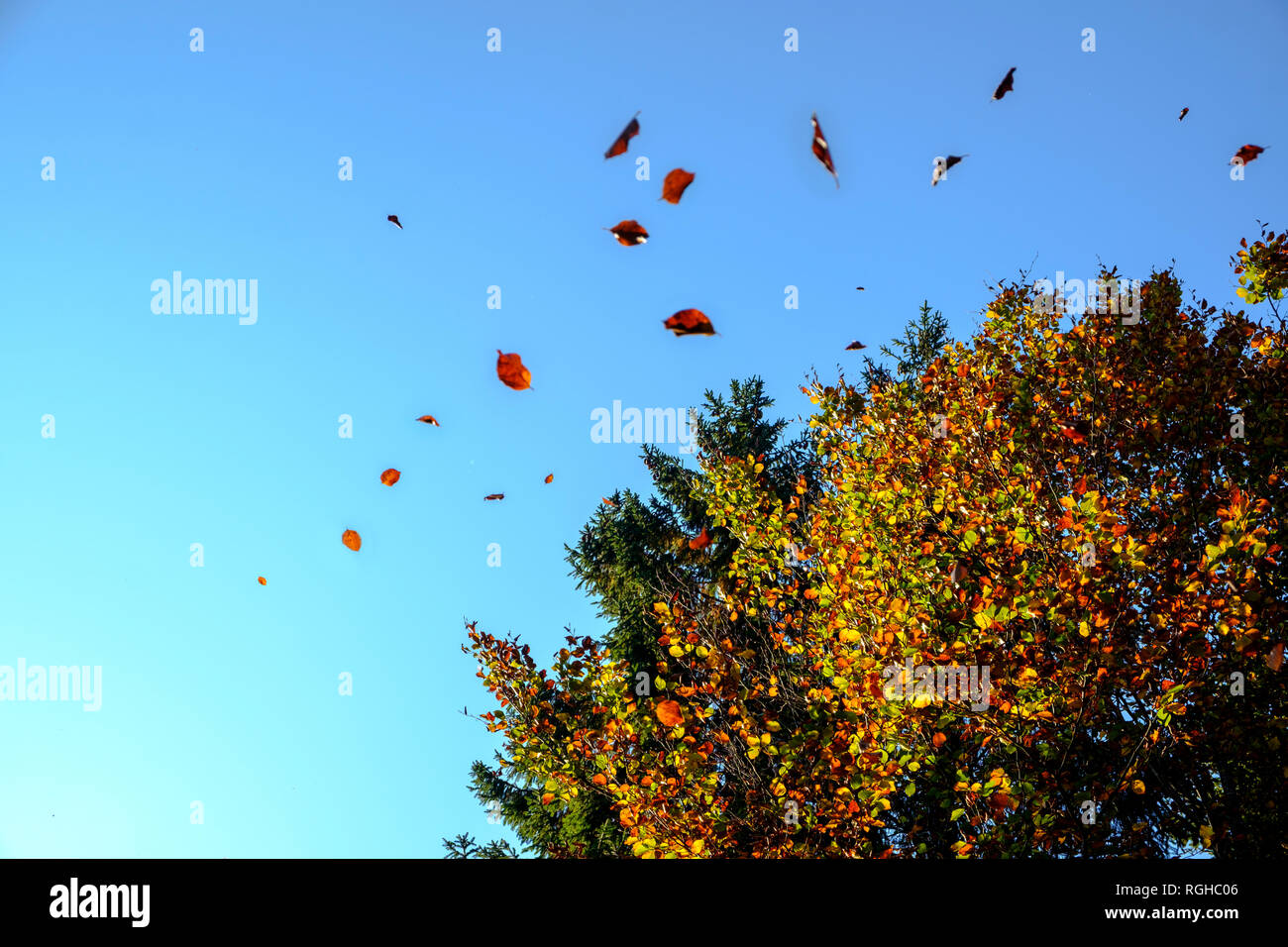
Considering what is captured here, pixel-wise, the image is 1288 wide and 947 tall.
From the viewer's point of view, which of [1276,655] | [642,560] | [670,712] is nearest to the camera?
[1276,655]

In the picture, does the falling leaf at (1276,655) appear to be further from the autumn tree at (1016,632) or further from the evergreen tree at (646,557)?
the evergreen tree at (646,557)

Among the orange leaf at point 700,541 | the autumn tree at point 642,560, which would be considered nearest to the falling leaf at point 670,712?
the autumn tree at point 642,560

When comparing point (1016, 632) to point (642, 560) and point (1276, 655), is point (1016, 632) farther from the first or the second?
point (642, 560)

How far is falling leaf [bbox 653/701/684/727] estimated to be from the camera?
12.2 metres

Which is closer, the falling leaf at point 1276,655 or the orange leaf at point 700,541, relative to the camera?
the falling leaf at point 1276,655

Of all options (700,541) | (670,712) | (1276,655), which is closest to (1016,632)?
(1276,655)

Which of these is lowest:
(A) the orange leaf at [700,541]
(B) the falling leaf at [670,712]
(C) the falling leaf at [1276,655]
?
(B) the falling leaf at [670,712]

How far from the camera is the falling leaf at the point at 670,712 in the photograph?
40.2ft

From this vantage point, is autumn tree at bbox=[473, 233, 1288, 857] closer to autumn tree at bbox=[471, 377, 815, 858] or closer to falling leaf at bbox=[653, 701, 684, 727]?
falling leaf at bbox=[653, 701, 684, 727]

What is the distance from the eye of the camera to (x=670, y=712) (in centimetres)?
1234
